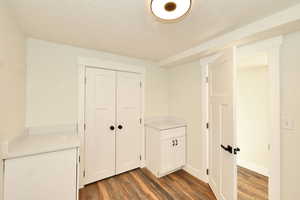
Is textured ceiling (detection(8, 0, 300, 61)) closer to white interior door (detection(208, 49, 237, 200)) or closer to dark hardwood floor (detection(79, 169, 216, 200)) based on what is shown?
white interior door (detection(208, 49, 237, 200))

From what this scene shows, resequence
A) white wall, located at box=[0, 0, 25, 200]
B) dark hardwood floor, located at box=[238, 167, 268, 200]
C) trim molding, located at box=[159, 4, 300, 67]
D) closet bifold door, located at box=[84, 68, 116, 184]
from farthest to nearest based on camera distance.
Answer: closet bifold door, located at box=[84, 68, 116, 184]
dark hardwood floor, located at box=[238, 167, 268, 200]
trim molding, located at box=[159, 4, 300, 67]
white wall, located at box=[0, 0, 25, 200]

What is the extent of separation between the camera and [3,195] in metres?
1.12

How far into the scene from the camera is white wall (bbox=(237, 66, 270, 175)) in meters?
2.56

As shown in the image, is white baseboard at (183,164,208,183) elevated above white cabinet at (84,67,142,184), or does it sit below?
below

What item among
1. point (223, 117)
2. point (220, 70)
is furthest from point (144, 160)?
point (220, 70)

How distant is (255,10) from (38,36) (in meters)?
2.63

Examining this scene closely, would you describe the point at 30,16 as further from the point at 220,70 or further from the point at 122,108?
the point at 220,70

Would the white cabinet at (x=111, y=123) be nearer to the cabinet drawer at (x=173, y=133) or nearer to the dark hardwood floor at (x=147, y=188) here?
the dark hardwood floor at (x=147, y=188)

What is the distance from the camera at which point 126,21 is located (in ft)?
4.62

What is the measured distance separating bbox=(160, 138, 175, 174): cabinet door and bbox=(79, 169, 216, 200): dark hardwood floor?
179 millimetres

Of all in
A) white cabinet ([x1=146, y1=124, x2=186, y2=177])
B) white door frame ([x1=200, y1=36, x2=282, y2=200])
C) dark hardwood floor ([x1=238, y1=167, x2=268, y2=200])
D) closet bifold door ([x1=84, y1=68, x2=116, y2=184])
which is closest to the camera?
white door frame ([x1=200, y1=36, x2=282, y2=200])

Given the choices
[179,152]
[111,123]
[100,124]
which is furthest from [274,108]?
[100,124]

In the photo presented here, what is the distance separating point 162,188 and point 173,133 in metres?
0.91

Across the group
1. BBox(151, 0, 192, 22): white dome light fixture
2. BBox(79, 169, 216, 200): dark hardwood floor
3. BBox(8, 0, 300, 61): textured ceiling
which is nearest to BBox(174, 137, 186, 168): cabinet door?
BBox(79, 169, 216, 200): dark hardwood floor
